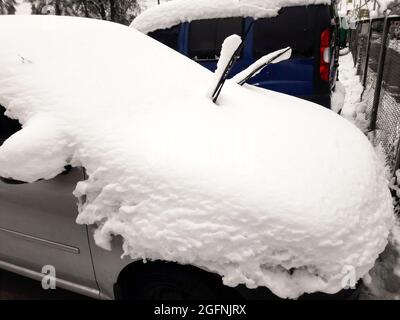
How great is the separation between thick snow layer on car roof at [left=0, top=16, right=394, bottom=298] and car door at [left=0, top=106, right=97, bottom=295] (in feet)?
0.45

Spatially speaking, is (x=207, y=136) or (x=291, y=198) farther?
(x=207, y=136)

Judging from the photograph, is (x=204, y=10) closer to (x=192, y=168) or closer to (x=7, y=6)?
(x=192, y=168)

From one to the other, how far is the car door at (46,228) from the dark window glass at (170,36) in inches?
137

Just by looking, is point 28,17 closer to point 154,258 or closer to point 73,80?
point 73,80

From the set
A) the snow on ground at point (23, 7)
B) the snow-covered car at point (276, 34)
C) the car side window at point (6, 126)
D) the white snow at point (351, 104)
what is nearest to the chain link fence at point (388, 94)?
the white snow at point (351, 104)

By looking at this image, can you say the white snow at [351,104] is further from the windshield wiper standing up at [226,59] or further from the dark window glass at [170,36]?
the windshield wiper standing up at [226,59]

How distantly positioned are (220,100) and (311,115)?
0.62 metres

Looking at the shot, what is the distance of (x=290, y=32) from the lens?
4309 mm

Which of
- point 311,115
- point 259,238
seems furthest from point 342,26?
point 259,238

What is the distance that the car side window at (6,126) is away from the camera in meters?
1.97

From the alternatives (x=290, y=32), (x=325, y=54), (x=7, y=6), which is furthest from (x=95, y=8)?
(x=325, y=54)

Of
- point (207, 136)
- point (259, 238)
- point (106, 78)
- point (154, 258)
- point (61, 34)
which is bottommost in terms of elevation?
point (154, 258)

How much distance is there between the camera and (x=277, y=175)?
5.25ft

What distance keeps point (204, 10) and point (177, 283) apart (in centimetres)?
402
